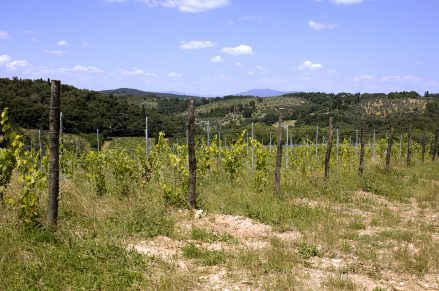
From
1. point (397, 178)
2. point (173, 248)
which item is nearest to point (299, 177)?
point (397, 178)

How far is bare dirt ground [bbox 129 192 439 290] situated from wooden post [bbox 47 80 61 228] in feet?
4.10

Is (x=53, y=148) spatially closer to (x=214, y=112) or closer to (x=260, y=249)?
(x=260, y=249)

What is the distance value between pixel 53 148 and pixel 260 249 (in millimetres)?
3279

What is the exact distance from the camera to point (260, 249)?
5.55m

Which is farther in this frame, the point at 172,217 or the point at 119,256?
the point at 172,217

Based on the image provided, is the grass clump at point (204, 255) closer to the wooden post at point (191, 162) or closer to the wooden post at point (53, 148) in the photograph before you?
the wooden post at point (53, 148)

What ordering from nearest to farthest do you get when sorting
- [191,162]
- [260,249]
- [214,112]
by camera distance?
1. [260,249]
2. [191,162]
3. [214,112]

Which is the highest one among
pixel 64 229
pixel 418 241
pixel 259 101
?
pixel 259 101

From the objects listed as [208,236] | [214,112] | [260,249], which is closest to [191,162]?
[208,236]

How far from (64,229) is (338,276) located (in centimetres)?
376

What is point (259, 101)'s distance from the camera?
9881 centimetres

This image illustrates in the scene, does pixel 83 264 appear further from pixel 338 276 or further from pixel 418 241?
pixel 418 241

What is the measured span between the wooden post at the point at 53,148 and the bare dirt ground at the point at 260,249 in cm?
125

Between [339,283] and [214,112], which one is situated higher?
[214,112]
